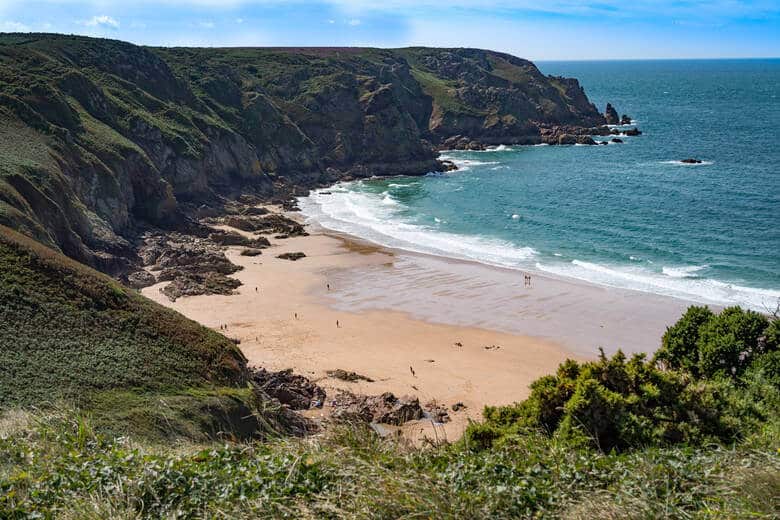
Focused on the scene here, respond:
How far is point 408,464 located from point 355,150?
83125 mm

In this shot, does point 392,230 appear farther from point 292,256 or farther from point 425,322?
point 425,322

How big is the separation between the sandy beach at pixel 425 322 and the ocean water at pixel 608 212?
4546 millimetres

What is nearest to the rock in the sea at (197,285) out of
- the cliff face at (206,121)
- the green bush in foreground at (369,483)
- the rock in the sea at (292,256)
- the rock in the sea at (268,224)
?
the cliff face at (206,121)

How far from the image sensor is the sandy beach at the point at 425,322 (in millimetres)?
28750

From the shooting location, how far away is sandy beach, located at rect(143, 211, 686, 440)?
94.3 feet

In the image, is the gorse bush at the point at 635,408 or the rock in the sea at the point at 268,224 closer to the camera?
the gorse bush at the point at 635,408

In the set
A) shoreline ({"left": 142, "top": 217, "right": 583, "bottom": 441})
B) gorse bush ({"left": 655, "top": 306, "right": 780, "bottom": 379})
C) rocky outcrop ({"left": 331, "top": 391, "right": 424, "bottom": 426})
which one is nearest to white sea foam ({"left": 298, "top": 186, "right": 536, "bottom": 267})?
shoreline ({"left": 142, "top": 217, "right": 583, "bottom": 441})

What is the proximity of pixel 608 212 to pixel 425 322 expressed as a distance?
31294 millimetres

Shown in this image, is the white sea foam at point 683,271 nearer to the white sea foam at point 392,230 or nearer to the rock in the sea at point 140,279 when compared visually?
the white sea foam at point 392,230

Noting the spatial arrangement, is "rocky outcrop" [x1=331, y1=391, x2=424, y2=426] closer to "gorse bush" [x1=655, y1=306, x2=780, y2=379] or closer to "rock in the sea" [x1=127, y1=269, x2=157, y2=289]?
"gorse bush" [x1=655, y1=306, x2=780, y2=379]

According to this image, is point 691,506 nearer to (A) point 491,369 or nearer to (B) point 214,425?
(B) point 214,425

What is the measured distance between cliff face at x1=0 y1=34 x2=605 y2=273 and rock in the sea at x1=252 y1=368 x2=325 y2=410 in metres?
14.6

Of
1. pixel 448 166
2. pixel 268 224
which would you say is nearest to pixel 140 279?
pixel 268 224

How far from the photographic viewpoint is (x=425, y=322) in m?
35.9
